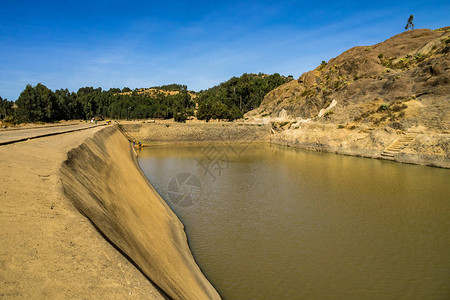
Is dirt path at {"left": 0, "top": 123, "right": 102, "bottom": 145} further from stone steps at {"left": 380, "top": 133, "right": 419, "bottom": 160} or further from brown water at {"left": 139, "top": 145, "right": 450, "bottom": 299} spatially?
stone steps at {"left": 380, "top": 133, "right": 419, "bottom": 160}

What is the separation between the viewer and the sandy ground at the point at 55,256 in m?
2.99

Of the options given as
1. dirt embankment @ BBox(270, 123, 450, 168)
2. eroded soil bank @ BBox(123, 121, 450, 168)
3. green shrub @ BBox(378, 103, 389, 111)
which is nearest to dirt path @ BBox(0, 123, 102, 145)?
eroded soil bank @ BBox(123, 121, 450, 168)

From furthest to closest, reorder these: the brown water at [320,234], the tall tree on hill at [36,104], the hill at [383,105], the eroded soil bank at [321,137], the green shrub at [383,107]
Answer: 1. the tall tree on hill at [36,104]
2. the green shrub at [383,107]
3. the hill at [383,105]
4. the eroded soil bank at [321,137]
5. the brown water at [320,234]

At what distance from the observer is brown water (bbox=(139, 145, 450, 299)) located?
24.5 feet

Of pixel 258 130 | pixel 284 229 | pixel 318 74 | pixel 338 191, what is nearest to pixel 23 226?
pixel 284 229

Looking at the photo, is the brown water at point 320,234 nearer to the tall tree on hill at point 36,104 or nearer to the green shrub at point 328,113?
the green shrub at point 328,113

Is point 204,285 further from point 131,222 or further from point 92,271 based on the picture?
point 92,271

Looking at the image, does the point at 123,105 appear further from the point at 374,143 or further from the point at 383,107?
the point at 374,143

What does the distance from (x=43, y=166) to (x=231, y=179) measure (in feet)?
48.4

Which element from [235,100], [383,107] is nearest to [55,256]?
[383,107]

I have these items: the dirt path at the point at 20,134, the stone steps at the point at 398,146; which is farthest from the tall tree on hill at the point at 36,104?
the stone steps at the point at 398,146

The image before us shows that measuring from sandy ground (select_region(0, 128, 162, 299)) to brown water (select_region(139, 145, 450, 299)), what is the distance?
4554mm

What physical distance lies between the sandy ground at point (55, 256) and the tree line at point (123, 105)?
57950mm

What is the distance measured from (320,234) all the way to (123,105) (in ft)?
299
